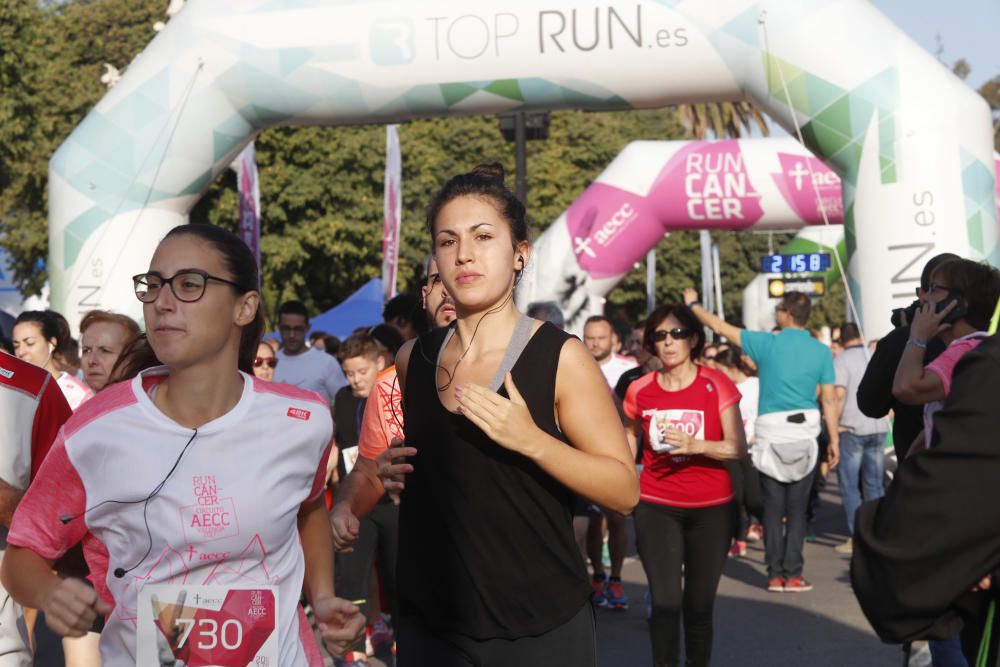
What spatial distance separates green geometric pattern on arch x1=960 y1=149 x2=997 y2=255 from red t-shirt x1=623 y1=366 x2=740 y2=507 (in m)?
3.85

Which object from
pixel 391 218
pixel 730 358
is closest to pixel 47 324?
pixel 730 358

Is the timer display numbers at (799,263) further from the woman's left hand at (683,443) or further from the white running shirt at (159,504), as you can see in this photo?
the white running shirt at (159,504)

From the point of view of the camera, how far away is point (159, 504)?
2680mm

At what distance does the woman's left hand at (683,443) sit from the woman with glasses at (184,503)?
341cm

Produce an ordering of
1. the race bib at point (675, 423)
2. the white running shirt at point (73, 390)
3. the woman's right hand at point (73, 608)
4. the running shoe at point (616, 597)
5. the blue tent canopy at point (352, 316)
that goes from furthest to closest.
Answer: the blue tent canopy at point (352, 316) < the running shoe at point (616, 597) < the white running shirt at point (73, 390) < the race bib at point (675, 423) < the woman's right hand at point (73, 608)

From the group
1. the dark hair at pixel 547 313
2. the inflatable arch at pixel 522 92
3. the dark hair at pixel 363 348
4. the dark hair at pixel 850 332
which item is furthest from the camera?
the dark hair at pixel 850 332

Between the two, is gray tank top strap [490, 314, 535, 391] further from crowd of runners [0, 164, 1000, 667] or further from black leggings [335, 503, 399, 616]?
black leggings [335, 503, 399, 616]

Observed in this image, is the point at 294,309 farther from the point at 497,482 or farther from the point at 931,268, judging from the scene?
the point at 497,482

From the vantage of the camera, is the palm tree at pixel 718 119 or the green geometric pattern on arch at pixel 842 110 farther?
the palm tree at pixel 718 119

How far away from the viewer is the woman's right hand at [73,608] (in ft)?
8.25

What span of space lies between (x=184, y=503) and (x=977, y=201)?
820cm

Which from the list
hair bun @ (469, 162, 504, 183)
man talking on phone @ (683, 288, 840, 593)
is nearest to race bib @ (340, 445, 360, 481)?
man talking on phone @ (683, 288, 840, 593)

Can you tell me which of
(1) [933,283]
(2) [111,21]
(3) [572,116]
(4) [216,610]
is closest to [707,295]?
(3) [572,116]

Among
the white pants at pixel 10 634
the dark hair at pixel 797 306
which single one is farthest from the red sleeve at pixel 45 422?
the dark hair at pixel 797 306
